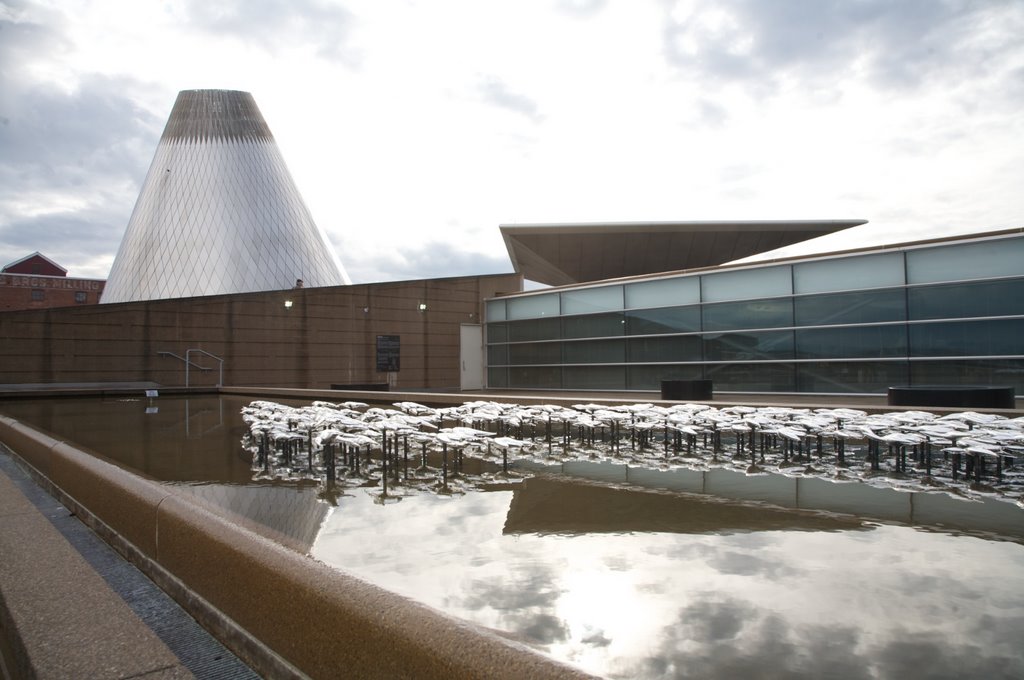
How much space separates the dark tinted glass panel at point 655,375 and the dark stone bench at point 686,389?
359 centimetres

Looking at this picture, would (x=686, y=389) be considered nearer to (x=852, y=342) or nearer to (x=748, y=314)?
(x=748, y=314)

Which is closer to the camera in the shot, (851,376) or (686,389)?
(686,389)

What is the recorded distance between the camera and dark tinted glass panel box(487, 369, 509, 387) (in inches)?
1046

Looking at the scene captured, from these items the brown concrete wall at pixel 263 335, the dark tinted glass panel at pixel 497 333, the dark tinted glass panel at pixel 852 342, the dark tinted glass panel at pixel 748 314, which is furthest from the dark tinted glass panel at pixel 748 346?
the brown concrete wall at pixel 263 335

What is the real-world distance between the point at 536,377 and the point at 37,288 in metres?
64.8

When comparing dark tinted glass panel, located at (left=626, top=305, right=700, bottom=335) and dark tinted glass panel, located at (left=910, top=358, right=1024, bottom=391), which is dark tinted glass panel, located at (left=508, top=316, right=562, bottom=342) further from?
dark tinted glass panel, located at (left=910, top=358, right=1024, bottom=391)

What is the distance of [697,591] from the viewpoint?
3762 millimetres

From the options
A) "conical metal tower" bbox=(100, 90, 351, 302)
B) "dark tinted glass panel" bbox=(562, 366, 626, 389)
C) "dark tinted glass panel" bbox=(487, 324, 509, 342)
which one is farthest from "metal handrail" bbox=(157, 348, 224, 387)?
"conical metal tower" bbox=(100, 90, 351, 302)

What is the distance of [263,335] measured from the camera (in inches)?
952

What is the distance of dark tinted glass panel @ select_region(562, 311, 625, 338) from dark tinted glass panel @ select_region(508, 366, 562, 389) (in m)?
1.52

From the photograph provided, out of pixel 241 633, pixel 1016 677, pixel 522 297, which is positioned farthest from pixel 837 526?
pixel 522 297

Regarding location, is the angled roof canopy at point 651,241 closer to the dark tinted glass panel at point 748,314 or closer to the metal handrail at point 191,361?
the dark tinted glass panel at point 748,314

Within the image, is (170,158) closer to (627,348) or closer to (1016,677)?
(627,348)

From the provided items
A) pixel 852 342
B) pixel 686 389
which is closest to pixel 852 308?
pixel 852 342
